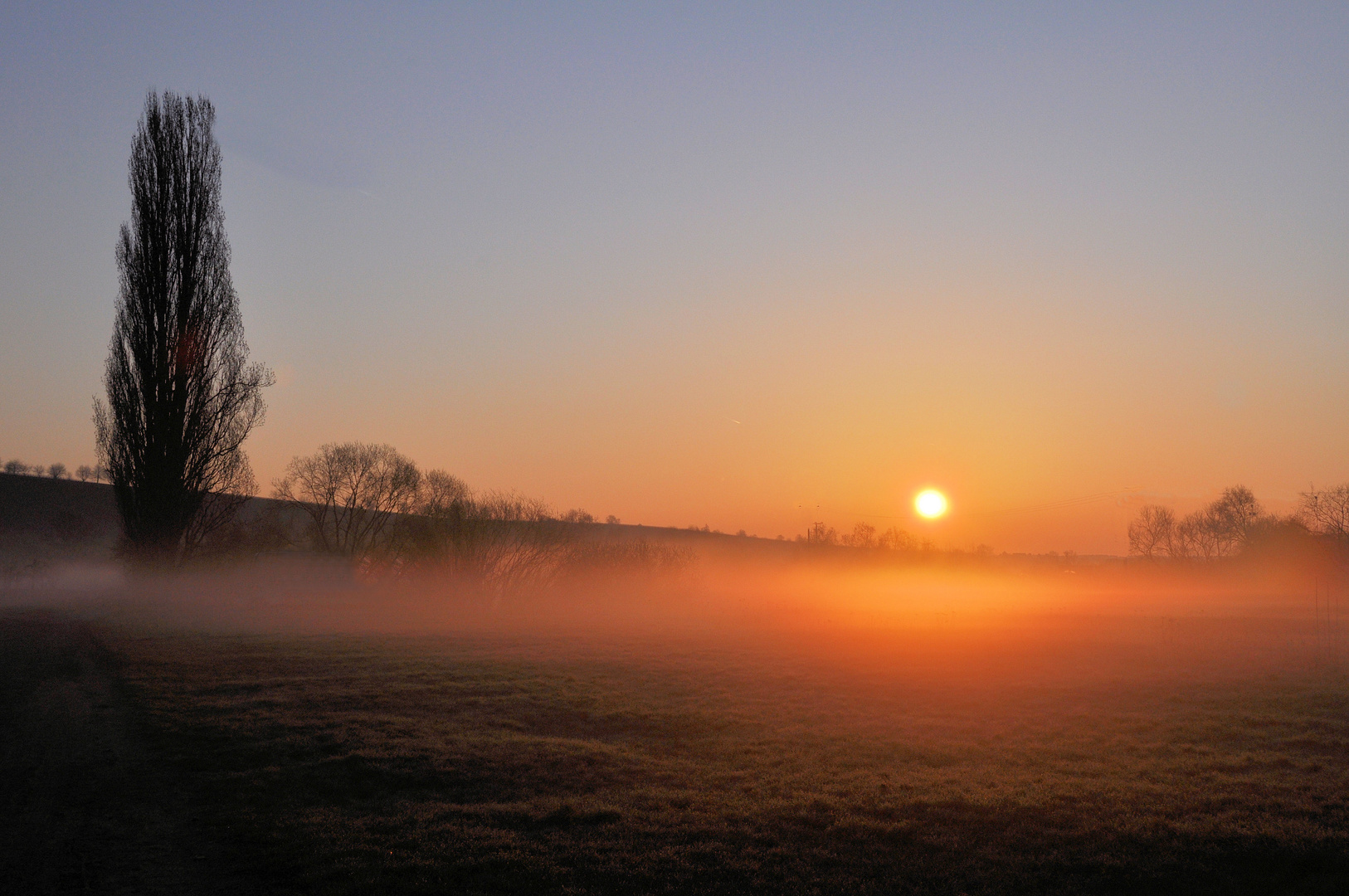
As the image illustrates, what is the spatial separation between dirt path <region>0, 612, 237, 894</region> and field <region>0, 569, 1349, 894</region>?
0.04m

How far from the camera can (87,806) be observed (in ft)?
27.8

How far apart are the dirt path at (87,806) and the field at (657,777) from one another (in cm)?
4

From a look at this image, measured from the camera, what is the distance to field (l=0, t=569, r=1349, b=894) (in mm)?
7379

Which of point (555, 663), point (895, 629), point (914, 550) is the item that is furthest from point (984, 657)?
point (914, 550)

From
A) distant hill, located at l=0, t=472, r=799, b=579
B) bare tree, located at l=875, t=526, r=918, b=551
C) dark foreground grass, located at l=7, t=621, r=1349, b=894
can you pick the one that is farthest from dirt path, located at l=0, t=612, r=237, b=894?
bare tree, located at l=875, t=526, r=918, b=551

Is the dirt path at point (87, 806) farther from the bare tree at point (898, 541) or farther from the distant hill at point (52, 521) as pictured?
the bare tree at point (898, 541)

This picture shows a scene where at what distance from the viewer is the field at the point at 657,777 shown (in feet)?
24.2

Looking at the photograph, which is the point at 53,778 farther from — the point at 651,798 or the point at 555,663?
the point at 555,663

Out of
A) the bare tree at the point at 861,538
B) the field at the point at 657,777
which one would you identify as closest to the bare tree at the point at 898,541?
the bare tree at the point at 861,538

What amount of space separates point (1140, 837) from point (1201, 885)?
1.00 m

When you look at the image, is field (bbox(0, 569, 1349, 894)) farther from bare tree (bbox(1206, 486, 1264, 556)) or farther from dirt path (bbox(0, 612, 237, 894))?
bare tree (bbox(1206, 486, 1264, 556))

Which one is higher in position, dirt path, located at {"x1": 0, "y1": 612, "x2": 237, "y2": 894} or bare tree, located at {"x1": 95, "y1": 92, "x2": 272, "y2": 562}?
bare tree, located at {"x1": 95, "y1": 92, "x2": 272, "y2": 562}

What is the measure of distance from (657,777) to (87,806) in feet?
21.8

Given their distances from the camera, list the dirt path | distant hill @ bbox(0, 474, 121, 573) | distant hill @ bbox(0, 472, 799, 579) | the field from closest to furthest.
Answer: the dirt path
the field
distant hill @ bbox(0, 472, 799, 579)
distant hill @ bbox(0, 474, 121, 573)
